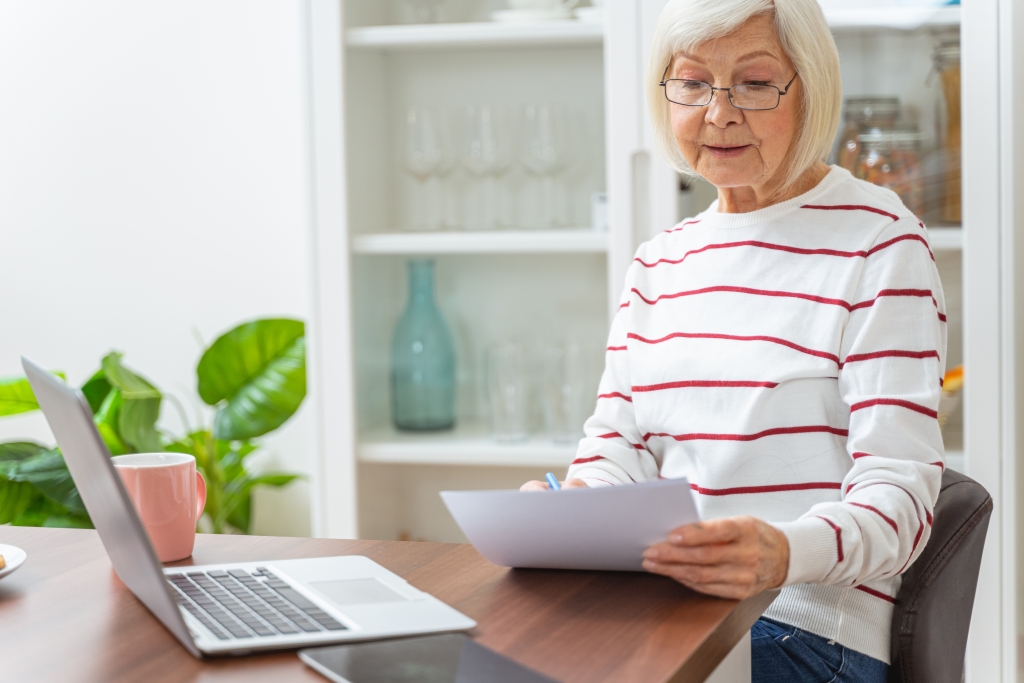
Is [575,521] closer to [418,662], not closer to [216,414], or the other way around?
[418,662]

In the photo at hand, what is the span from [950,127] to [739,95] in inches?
→ 31.4

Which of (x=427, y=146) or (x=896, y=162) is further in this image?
(x=427, y=146)

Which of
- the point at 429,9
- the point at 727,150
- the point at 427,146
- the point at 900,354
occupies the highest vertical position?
the point at 429,9

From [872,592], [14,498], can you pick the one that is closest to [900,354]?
[872,592]

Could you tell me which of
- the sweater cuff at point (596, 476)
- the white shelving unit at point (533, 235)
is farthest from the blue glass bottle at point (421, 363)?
the sweater cuff at point (596, 476)

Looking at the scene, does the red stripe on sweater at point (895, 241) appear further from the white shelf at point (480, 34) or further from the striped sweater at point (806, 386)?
the white shelf at point (480, 34)

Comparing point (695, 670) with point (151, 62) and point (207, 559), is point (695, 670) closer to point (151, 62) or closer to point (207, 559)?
point (207, 559)

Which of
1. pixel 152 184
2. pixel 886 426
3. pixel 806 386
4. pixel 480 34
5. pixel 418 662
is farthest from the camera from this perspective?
pixel 152 184

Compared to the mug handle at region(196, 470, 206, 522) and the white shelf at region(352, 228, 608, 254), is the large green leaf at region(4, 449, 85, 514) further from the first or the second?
the mug handle at region(196, 470, 206, 522)

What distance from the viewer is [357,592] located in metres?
0.86

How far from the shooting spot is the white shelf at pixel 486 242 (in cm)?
214

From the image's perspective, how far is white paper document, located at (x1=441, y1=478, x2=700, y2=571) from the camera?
2.66 feet

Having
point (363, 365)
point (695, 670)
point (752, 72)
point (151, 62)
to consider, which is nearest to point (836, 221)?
point (752, 72)

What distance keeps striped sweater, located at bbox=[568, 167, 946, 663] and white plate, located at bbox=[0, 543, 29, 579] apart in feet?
2.09
